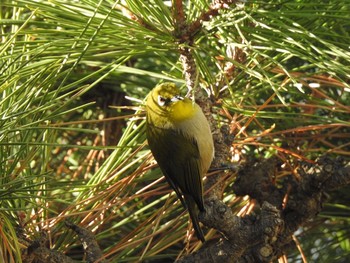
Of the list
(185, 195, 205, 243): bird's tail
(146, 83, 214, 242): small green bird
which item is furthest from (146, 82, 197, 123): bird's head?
(185, 195, 205, 243): bird's tail

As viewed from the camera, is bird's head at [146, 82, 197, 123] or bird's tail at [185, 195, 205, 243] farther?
bird's head at [146, 82, 197, 123]

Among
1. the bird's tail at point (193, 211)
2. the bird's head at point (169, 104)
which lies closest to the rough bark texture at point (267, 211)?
the bird's tail at point (193, 211)

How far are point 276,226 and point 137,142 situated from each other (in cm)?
45

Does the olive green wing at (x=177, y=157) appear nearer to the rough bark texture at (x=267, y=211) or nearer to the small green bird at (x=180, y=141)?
the small green bird at (x=180, y=141)

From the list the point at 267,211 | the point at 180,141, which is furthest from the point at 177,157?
the point at 267,211

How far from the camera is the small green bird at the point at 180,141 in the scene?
149 centimetres

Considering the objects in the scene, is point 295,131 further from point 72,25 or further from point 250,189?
point 72,25

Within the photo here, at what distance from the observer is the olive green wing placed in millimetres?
1514

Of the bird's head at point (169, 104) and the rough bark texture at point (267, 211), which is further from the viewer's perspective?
the bird's head at point (169, 104)

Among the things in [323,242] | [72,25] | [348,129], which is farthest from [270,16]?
[323,242]

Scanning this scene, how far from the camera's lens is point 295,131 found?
1.66 metres

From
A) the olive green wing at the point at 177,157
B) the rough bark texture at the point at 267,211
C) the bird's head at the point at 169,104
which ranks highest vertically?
the bird's head at the point at 169,104

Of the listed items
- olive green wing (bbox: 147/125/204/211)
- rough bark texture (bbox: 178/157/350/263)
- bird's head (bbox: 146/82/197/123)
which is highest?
bird's head (bbox: 146/82/197/123)

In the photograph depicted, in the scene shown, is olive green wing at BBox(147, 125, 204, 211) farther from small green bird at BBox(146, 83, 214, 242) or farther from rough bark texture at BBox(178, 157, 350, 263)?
rough bark texture at BBox(178, 157, 350, 263)
